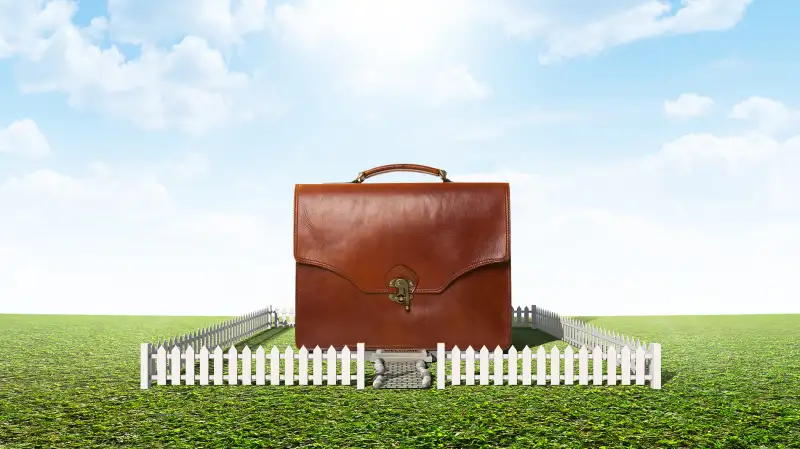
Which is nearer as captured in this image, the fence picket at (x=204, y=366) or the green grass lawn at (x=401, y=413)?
the green grass lawn at (x=401, y=413)

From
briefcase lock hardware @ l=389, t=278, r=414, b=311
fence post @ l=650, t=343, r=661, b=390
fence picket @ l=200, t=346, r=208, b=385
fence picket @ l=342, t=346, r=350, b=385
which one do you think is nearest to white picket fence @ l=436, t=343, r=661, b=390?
fence post @ l=650, t=343, r=661, b=390

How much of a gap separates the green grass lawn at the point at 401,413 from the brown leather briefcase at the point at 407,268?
2.71 metres

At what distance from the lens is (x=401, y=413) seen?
30.9 ft

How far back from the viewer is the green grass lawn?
8164 millimetres

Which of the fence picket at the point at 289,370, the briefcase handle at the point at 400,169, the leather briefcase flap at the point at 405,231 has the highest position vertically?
the briefcase handle at the point at 400,169

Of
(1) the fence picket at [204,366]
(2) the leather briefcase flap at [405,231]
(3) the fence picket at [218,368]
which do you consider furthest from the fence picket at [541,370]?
(1) the fence picket at [204,366]

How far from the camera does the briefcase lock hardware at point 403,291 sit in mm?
14062

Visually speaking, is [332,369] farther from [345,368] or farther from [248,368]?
[248,368]

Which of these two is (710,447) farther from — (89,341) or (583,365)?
(89,341)

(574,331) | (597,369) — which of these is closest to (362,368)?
(597,369)

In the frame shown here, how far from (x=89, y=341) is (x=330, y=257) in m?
10.2

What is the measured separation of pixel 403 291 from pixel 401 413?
15.9ft

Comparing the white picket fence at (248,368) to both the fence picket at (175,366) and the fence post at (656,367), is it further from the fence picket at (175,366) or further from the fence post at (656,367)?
the fence post at (656,367)

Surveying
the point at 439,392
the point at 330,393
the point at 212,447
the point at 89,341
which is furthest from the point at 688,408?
the point at 89,341
